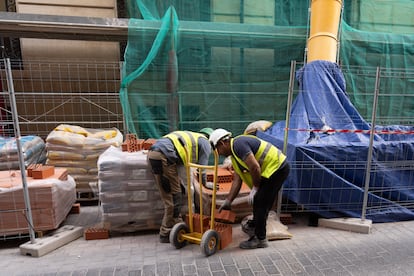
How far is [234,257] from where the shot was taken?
3.24 metres

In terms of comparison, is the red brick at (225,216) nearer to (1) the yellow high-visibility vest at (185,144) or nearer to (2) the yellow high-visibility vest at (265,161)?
(2) the yellow high-visibility vest at (265,161)

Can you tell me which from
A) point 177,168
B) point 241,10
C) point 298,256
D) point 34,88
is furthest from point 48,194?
point 241,10

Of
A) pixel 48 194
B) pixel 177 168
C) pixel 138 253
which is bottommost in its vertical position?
pixel 138 253

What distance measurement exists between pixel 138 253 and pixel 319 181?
8.87 ft

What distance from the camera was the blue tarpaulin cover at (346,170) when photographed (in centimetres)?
398

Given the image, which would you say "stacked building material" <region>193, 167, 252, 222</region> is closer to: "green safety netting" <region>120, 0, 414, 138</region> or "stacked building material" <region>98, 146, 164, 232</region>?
"stacked building material" <region>98, 146, 164, 232</region>

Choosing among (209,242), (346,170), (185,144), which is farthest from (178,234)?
(346,170)

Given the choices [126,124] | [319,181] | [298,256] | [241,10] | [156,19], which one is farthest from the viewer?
[241,10]

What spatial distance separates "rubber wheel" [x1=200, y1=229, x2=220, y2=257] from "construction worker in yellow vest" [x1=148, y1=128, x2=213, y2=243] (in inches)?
25.9

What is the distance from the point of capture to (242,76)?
6.60m

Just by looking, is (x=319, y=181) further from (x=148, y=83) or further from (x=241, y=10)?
(x=241, y=10)

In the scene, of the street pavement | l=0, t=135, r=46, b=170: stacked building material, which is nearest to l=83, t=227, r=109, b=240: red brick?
the street pavement

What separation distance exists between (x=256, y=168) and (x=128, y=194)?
6.16ft

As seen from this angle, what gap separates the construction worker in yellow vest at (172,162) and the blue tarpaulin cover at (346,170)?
4.66ft
